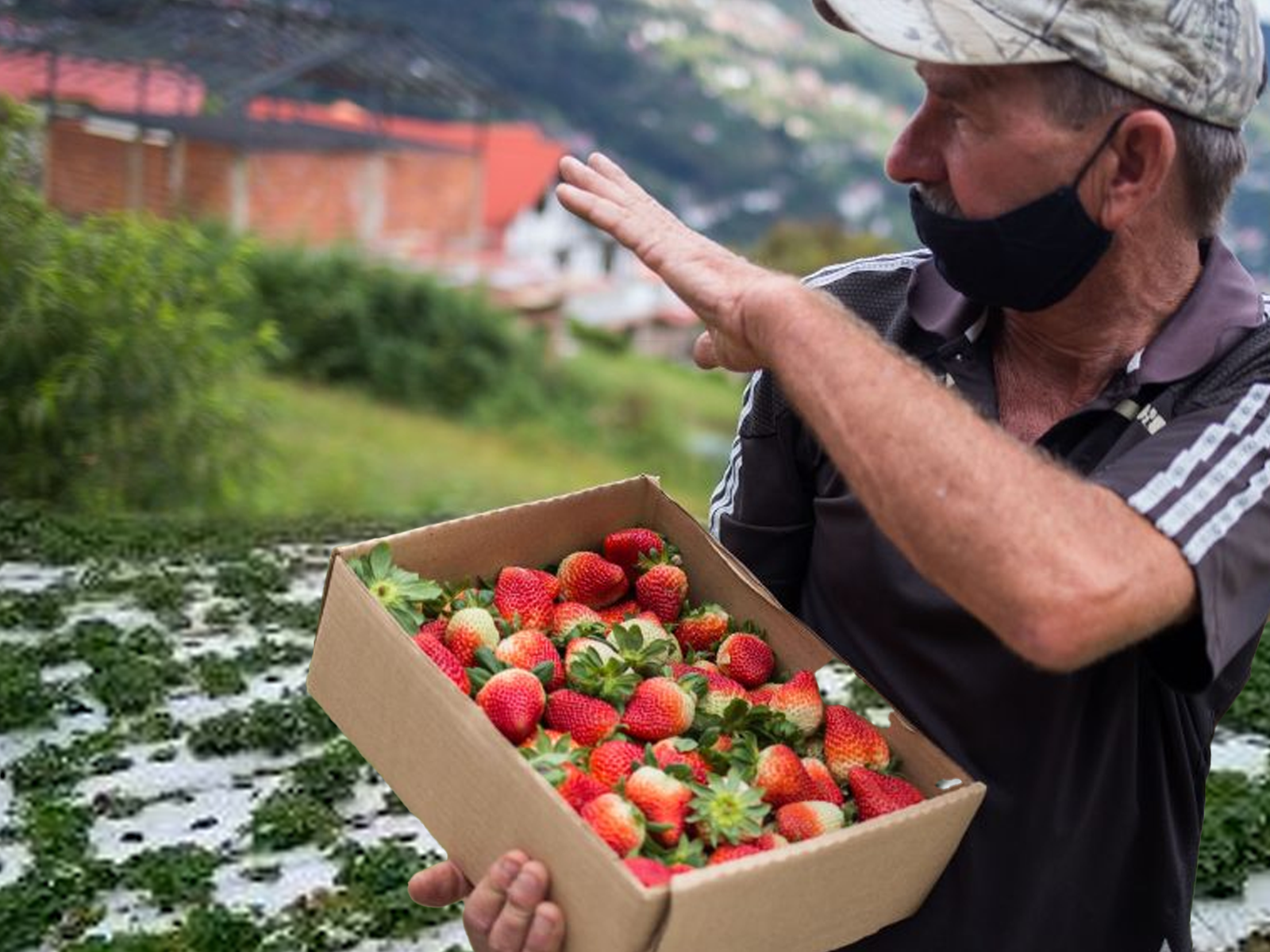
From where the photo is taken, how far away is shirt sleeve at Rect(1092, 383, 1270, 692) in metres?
1.07

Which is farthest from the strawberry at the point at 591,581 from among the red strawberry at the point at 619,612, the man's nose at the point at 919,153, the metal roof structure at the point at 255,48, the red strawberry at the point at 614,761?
the metal roof structure at the point at 255,48

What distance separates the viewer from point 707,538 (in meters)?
1.42

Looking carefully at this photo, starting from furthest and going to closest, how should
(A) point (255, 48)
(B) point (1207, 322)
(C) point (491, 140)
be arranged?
(C) point (491, 140) → (A) point (255, 48) → (B) point (1207, 322)

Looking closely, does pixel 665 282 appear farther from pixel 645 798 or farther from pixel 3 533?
pixel 3 533

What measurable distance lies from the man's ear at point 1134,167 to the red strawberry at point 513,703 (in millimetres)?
568

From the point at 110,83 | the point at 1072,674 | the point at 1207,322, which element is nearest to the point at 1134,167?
the point at 1207,322

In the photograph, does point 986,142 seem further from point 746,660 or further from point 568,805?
point 568,805

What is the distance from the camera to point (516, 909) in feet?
3.58

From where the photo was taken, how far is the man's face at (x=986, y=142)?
1.15 meters

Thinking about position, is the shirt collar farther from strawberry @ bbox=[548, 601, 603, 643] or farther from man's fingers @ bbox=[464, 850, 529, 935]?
man's fingers @ bbox=[464, 850, 529, 935]

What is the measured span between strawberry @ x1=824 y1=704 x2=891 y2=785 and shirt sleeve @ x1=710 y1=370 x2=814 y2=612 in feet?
0.73

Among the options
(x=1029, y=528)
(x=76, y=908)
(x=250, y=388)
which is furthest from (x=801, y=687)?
(x=250, y=388)

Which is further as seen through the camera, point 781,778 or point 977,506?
point 781,778

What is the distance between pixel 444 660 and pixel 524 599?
14 cm
